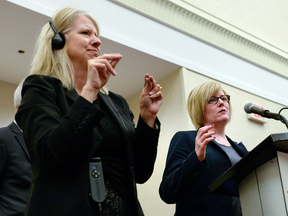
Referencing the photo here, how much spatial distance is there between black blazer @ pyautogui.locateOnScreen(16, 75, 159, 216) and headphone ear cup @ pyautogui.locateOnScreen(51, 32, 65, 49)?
0.85 feet

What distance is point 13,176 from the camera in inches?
84.6

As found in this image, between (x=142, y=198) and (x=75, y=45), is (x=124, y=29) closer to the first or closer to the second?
(x=142, y=198)

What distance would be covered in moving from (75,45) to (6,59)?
118 inches

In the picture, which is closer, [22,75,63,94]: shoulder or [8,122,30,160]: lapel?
[22,75,63,94]: shoulder

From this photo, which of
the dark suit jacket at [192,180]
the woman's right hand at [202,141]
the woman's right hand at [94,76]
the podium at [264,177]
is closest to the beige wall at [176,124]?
the dark suit jacket at [192,180]

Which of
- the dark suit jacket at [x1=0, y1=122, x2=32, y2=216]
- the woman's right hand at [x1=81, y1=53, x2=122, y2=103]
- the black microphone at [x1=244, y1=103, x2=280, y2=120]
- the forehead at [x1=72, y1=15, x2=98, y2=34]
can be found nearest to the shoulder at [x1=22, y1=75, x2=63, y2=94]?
the woman's right hand at [x1=81, y1=53, x2=122, y2=103]

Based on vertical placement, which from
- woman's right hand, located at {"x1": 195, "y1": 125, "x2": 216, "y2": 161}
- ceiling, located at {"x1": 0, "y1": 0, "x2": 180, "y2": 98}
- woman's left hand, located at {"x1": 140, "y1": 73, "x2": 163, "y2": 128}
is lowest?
woman's right hand, located at {"x1": 195, "y1": 125, "x2": 216, "y2": 161}

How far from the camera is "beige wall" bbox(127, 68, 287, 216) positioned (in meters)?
4.48

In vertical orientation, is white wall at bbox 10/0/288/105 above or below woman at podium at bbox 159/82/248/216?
above

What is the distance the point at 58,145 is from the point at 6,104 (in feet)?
12.3

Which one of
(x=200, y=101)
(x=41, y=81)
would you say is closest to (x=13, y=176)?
(x=41, y=81)

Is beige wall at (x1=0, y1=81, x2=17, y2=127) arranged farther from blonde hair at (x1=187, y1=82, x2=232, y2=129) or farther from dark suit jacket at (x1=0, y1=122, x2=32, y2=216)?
blonde hair at (x1=187, y1=82, x2=232, y2=129)

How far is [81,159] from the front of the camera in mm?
1238

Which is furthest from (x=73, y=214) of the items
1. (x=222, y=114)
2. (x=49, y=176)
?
(x=222, y=114)
